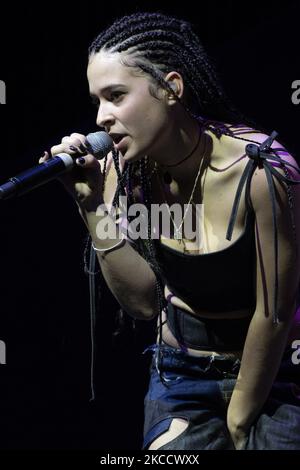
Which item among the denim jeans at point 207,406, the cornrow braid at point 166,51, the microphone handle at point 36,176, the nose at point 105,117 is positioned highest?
the cornrow braid at point 166,51

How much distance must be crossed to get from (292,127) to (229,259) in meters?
0.71

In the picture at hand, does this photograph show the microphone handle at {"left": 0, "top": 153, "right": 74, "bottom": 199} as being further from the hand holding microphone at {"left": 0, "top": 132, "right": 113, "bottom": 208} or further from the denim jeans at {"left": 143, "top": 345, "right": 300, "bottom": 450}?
the denim jeans at {"left": 143, "top": 345, "right": 300, "bottom": 450}

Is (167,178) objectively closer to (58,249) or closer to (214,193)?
(214,193)

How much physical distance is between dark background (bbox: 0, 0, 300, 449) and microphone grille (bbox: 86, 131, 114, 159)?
31.5 inches

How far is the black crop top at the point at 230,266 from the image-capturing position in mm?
1671

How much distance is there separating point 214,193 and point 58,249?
844 millimetres

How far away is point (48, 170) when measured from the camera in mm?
1483

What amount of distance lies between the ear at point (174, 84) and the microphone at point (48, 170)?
17cm

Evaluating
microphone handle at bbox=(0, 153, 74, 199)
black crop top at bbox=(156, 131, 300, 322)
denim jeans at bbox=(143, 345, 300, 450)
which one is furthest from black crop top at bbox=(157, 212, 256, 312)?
microphone handle at bbox=(0, 153, 74, 199)

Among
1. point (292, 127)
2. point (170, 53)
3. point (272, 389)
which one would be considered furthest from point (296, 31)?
point (272, 389)

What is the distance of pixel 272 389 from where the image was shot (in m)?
1.82

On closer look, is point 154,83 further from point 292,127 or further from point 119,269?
point 292,127

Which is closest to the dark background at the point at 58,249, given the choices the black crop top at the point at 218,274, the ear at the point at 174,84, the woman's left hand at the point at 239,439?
the ear at the point at 174,84

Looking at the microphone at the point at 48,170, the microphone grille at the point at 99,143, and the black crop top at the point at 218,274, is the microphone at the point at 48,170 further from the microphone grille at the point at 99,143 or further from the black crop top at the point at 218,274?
the black crop top at the point at 218,274
